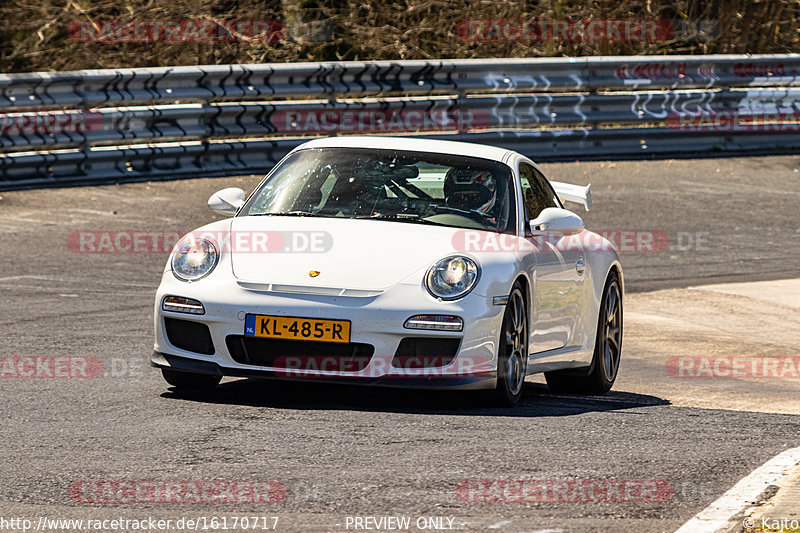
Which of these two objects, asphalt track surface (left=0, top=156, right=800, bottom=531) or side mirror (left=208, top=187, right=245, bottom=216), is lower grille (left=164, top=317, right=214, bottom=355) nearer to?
asphalt track surface (left=0, top=156, right=800, bottom=531)

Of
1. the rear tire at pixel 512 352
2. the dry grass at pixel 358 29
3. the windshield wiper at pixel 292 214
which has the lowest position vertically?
the dry grass at pixel 358 29

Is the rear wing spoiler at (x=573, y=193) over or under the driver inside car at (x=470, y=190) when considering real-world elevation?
under

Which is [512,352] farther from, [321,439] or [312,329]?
[321,439]

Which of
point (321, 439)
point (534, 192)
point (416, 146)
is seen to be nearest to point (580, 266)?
point (534, 192)

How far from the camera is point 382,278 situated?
668 cm

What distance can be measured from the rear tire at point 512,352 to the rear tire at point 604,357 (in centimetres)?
121

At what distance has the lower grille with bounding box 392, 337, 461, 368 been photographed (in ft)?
21.6

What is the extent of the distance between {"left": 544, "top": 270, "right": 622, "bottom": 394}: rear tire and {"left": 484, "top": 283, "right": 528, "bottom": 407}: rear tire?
1213 mm

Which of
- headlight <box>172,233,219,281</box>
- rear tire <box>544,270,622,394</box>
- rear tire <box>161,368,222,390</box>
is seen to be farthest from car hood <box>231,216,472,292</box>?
rear tire <box>544,270,622,394</box>

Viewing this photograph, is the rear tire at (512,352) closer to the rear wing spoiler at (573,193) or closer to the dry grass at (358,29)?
the rear wing spoiler at (573,193)

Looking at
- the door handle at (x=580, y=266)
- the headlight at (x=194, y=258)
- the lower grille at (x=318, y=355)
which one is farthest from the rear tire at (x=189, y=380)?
the door handle at (x=580, y=266)

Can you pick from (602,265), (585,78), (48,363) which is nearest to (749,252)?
(585,78)

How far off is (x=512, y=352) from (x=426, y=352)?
0.54 meters

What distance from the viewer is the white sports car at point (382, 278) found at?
6.58m
